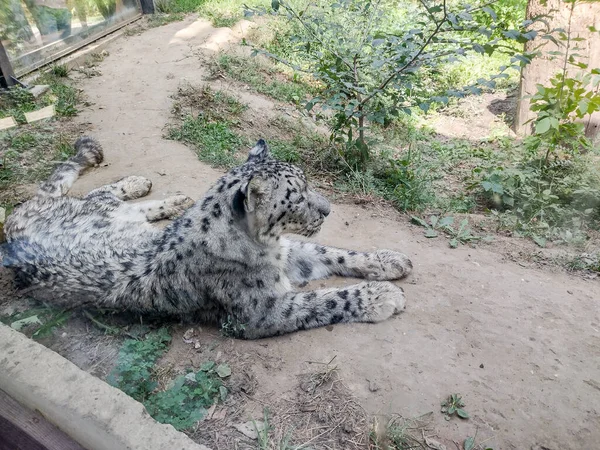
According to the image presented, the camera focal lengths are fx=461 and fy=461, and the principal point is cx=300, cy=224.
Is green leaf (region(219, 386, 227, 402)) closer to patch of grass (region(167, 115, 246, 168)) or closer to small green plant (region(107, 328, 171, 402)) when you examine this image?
small green plant (region(107, 328, 171, 402))

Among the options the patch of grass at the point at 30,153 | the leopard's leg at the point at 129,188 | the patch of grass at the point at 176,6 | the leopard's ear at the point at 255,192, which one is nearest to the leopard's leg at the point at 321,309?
the leopard's ear at the point at 255,192

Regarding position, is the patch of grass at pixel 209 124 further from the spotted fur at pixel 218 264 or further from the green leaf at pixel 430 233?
the green leaf at pixel 430 233

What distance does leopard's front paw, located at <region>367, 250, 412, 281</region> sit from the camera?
12.9 ft

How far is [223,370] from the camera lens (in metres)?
2.86

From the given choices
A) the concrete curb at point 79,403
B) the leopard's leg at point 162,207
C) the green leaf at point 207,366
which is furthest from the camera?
the leopard's leg at point 162,207

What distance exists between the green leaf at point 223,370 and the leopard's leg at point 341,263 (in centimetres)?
120

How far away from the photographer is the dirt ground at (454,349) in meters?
2.61

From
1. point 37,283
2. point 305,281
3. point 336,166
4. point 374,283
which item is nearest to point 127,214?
point 37,283

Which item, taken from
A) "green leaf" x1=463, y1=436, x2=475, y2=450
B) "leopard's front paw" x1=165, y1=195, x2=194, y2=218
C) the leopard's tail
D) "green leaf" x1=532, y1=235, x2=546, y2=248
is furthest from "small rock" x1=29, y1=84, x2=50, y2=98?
"green leaf" x1=463, y1=436, x2=475, y2=450

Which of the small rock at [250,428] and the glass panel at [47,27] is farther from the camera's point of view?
the glass panel at [47,27]

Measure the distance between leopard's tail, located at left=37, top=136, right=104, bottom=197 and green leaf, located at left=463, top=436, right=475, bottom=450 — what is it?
4160mm

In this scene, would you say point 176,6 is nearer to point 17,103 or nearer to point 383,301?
point 17,103

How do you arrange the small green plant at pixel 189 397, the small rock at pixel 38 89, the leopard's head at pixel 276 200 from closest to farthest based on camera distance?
1. the small green plant at pixel 189 397
2. the leopard's head at pixel 276 200
3. the small rock at pixel 38 89

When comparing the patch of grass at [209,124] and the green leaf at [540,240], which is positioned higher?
the patch of grass at [209,124]
